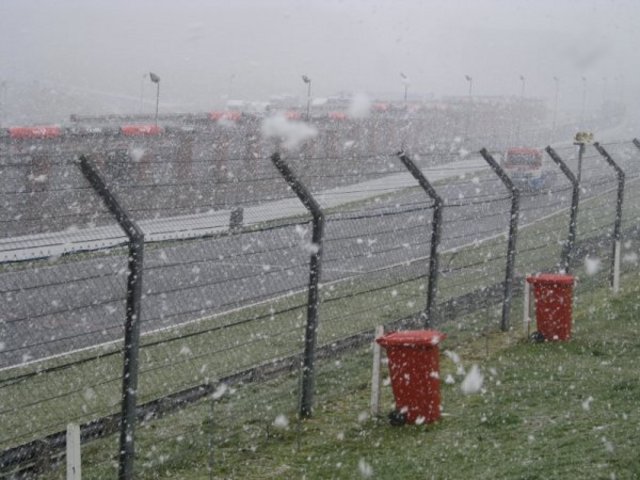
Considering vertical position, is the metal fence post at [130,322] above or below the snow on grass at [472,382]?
above

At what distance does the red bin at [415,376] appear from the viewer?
7.40 m

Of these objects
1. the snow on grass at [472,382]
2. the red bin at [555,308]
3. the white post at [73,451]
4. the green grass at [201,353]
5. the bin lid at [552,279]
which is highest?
the white post at [73,451]

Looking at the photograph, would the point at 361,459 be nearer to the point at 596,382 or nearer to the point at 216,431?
the point at 216,431

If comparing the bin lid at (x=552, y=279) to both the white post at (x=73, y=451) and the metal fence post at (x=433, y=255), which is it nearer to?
the metal fence post at (x=433, y=255)

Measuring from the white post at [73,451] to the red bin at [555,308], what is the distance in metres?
6.42

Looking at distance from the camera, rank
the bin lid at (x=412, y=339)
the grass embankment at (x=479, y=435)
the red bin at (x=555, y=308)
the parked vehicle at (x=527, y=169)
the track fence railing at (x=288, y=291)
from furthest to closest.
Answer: the parked vehicle at (x=527, y=169) → the red bin at (x=555, y=308) → the bin lid at (x=412, y=339) → the track fence railing at (x=288, y=291) → the grass embankment at (x=479, y=435)

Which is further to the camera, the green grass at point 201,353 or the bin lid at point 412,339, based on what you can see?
the green grass at point 201,353

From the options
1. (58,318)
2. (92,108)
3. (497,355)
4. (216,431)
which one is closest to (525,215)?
(58,318)

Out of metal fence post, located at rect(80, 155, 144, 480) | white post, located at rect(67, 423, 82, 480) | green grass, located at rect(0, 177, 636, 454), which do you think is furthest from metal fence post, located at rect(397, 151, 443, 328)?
white post, located at rect(67, 423, 82, 480)

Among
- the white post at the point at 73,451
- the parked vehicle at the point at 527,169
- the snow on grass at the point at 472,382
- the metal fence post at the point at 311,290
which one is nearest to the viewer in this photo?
the white post at the point at 73,451

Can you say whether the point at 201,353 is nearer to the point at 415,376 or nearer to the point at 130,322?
the point at 415,376

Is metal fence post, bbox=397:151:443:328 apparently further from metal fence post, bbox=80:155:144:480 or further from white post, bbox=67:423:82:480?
white post, bbox=67:423:82:480

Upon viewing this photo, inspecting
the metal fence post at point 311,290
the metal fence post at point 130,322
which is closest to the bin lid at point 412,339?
the metal fence post at point 311,290

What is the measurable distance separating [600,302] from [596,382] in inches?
193
